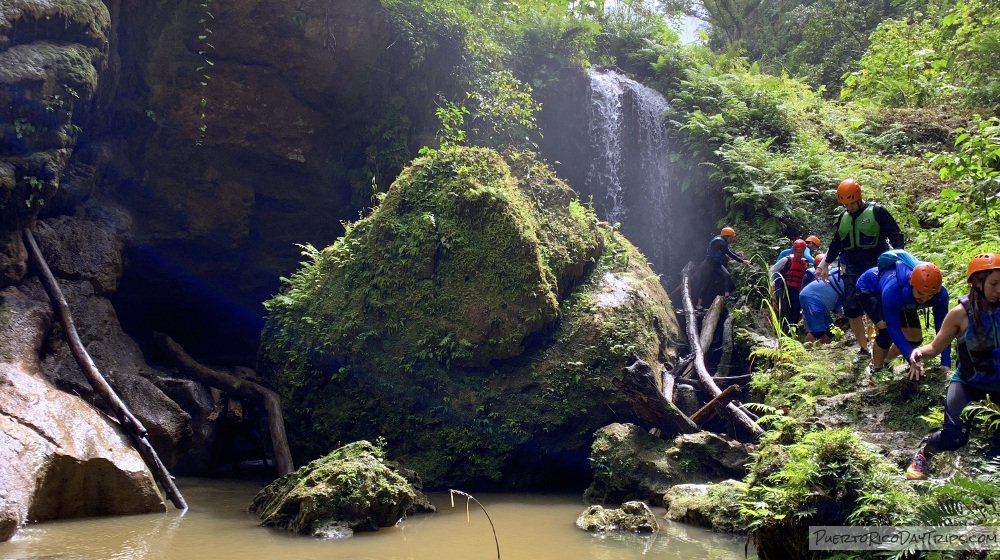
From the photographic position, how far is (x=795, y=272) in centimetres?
1046

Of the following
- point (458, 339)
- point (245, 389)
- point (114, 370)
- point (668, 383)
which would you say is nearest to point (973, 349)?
point (668, 383)

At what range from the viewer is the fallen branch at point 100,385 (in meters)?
7.42

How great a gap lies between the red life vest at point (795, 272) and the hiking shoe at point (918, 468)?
18.4 ft

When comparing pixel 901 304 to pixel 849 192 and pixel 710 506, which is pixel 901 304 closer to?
pixel 849 192

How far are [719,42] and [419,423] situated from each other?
2500cm

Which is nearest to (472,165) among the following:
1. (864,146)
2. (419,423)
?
(419,423)

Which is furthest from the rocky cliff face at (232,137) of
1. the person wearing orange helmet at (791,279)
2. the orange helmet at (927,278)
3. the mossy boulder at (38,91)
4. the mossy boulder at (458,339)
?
the orange helmet at (927,278)

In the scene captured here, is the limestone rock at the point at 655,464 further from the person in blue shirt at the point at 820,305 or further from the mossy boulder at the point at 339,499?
the mossy boulder at the point at 339,499

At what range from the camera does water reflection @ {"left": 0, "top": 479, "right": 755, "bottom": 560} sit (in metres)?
5.29

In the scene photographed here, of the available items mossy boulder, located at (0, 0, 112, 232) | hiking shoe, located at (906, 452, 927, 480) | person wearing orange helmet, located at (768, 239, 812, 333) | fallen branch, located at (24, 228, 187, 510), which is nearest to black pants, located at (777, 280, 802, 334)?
person wearing orange helmet, located at (768, 239, 812, 333)

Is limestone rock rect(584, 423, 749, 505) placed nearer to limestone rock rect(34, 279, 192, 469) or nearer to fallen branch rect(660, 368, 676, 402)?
fallen branch rect(660, 368, 676, 402)

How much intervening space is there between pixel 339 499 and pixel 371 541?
0.60m

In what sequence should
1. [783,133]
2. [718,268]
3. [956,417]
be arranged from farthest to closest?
[783,133]
[718,268]
[956,417]

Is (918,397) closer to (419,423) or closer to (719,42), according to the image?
(419,423)
